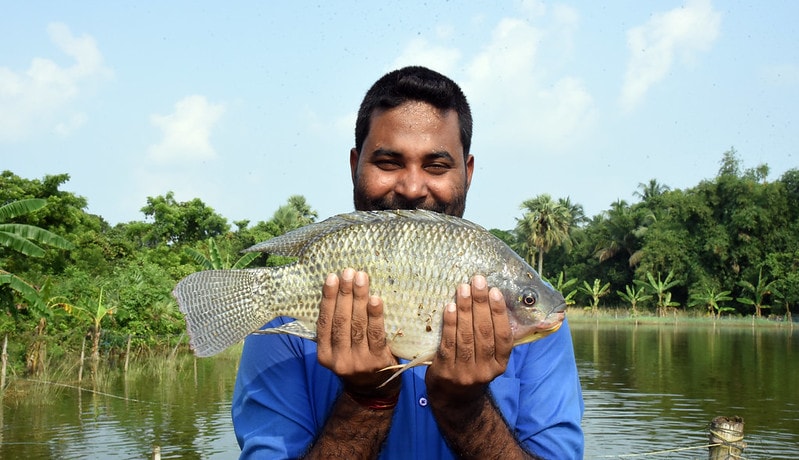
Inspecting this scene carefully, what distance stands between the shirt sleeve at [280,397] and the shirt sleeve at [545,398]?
0.63m

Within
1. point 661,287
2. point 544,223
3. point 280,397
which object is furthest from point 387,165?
point 544,223

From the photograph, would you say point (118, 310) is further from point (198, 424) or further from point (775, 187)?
point (775, 187)

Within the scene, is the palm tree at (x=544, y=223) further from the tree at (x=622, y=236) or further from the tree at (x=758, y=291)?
the tree at (x=758, y=291)

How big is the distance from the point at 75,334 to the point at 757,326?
38985mm

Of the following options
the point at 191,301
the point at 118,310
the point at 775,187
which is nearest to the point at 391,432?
the point at 191,301

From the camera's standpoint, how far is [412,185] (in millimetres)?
2672

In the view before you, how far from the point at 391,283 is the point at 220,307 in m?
0.60

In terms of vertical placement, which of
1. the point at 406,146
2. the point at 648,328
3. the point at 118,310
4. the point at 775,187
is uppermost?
the point at 775,187

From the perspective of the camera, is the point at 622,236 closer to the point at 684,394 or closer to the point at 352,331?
the point at 684,394

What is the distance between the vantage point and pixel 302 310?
2.37 meters

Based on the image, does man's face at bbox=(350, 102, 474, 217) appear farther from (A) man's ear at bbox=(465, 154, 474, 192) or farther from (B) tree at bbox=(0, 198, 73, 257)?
(B) tree at bbox=(0, 198, 73, 257)

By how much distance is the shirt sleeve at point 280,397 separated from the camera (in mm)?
2436

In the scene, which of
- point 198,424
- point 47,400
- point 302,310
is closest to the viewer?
point 302,310

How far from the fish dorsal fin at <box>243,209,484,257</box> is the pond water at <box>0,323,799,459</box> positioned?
602 cm
